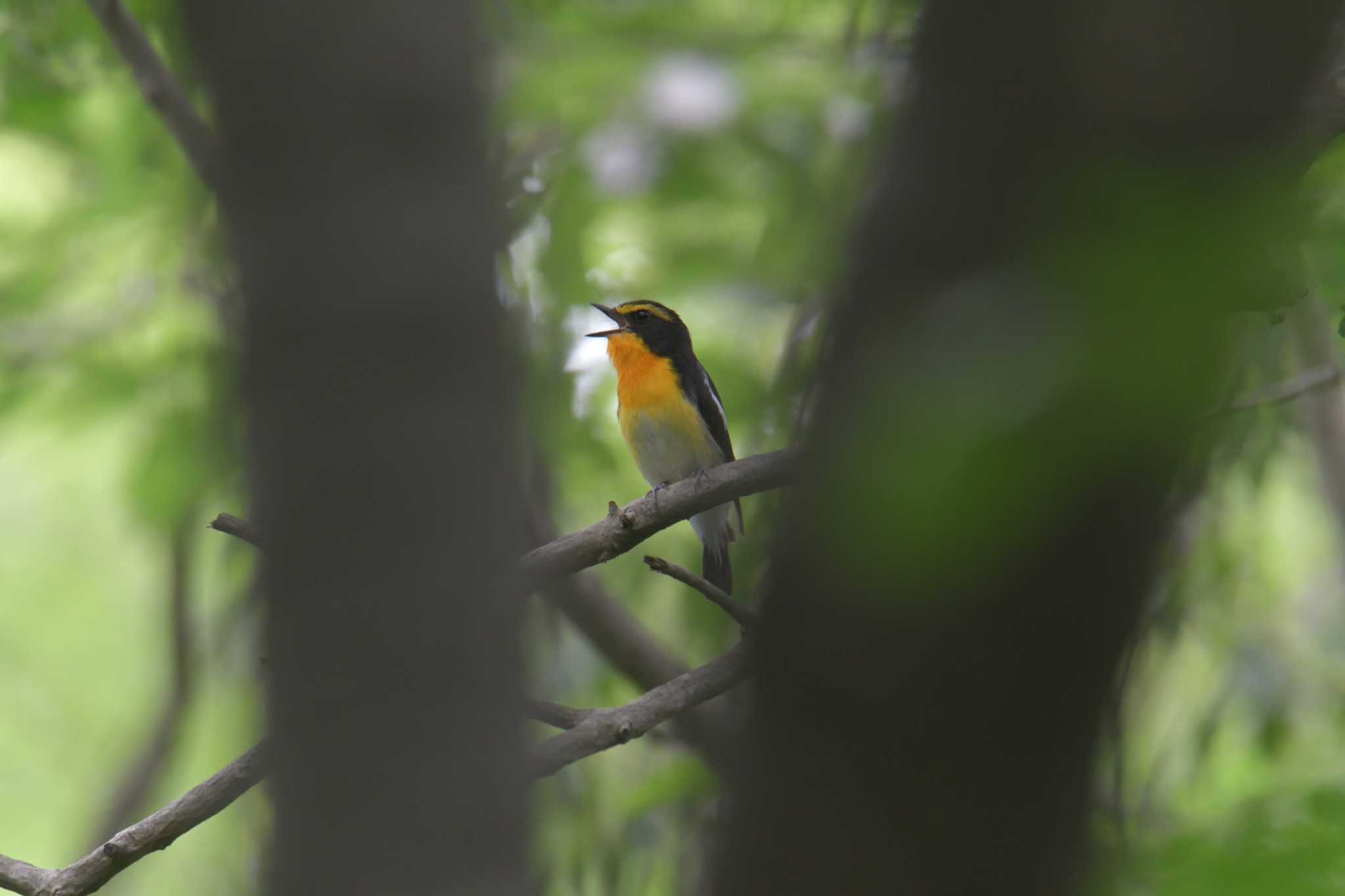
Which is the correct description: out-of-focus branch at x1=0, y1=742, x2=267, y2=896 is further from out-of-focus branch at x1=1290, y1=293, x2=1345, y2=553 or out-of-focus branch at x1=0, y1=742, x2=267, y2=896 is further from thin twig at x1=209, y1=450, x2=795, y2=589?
out-of-focus branch at x1=1290, y1=293, x2=1345, y2=553

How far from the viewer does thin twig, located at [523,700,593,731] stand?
12.4ft

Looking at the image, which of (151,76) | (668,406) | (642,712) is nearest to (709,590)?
(642,712)

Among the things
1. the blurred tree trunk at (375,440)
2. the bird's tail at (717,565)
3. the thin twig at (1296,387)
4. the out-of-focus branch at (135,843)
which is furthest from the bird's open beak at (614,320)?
the blurred tree trunk at (375,440)

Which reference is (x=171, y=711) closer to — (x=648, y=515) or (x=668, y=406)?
(x=668, y=406)

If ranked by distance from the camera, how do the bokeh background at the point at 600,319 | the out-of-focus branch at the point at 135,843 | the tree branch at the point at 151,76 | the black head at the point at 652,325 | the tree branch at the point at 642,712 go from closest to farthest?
1. the out-of-focus branch at the point at 135,843
2. the tree branch at the point at 642,712
3. the tree branch at the point at 151,76
4. the bokeh background at the point at 600,319
5. the black head at the point at 652,325

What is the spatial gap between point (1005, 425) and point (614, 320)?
7080 millimetres

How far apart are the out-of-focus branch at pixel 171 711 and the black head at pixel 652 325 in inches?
117

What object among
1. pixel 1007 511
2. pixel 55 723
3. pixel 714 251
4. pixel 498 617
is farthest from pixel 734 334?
pixel 55 723

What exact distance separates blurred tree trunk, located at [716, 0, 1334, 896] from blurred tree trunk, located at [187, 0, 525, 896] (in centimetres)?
49

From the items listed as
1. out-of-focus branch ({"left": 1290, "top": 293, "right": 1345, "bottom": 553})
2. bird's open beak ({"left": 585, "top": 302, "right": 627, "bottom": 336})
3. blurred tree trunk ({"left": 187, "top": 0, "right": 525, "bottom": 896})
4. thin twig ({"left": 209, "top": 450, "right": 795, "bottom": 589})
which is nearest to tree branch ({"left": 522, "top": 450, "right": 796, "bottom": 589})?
thin twig ({"left": 209, "top": 450, "right": 795, "bottom": 589})

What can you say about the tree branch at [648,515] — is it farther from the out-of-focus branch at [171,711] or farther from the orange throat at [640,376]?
the out-of-focus branch at [171,711]

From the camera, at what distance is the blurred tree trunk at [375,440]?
1.86 m

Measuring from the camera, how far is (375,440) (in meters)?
1.93

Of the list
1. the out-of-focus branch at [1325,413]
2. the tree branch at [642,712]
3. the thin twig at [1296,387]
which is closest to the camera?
the tree branch at [642,712]
